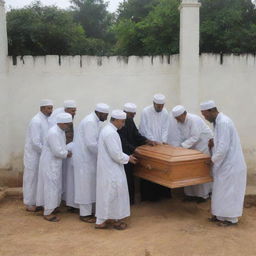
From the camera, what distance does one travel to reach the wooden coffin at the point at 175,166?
444cm

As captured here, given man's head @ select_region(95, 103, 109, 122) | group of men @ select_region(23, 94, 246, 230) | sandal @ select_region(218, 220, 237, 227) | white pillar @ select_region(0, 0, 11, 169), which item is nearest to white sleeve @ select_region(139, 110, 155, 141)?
group of men @ select_region(23, 94, 246, 230)

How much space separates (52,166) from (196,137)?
2363 mm

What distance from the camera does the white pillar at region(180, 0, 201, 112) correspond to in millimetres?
6371

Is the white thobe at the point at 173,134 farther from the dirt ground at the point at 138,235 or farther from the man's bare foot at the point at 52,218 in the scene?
the man's bare foot at the point at 52,218

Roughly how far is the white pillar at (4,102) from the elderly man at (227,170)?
3774mm

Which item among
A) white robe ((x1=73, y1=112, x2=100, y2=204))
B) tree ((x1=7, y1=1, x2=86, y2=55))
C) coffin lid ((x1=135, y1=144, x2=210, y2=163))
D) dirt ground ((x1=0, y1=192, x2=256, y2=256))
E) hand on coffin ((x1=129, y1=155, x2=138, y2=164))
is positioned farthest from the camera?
tree ((x1=7, y1=1, x2=86, y2=55))

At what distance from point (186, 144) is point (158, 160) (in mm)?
1168

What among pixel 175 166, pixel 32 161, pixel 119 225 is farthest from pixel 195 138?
pixel 32 161

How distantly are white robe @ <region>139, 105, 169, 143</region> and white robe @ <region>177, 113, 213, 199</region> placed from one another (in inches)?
10.2

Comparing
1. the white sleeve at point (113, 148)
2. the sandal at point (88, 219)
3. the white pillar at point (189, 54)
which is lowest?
the sandal at point (88, 219)

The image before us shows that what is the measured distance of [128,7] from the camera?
1451 cm

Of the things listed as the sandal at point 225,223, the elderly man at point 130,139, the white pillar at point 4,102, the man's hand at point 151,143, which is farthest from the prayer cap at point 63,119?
the sandal at point 225,223

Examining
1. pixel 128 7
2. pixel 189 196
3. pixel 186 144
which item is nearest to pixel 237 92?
pixel 186 144

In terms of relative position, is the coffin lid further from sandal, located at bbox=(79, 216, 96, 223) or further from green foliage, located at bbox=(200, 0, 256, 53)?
green foliage, located at bbox=(200, 0, 256, 53)
